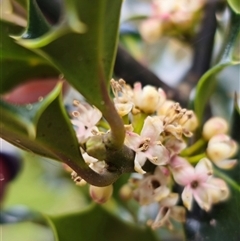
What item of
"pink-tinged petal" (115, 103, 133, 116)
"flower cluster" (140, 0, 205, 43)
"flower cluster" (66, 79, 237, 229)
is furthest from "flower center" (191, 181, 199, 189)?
"flower cluster" (140, 0, 205, 43)

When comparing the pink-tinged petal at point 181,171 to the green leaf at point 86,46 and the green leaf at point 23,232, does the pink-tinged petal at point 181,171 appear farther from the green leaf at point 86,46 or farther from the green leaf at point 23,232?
the green leaf at point 23,232

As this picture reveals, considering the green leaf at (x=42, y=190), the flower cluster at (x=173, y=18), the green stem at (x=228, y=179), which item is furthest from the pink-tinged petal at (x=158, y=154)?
the flower cluster at (x=173, y=18)

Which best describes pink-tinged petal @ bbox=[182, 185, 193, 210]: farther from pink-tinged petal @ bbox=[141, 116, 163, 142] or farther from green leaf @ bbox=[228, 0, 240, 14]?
green leaf @ bbox=[228, 0, 240, 14]

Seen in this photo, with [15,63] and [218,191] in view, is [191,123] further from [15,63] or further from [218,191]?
[15,63]

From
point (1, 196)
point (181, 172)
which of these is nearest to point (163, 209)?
point (181, 172)

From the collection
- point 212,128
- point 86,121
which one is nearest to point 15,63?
point 86,121

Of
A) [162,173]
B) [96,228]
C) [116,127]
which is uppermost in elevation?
[116,127]
